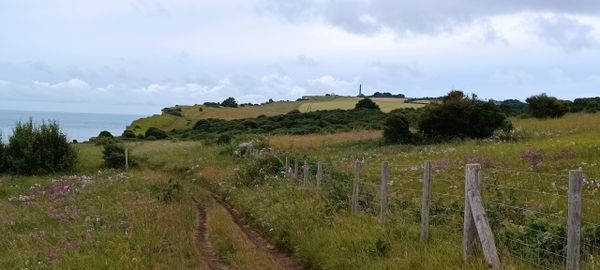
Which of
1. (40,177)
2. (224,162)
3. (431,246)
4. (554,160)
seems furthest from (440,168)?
(40,177)

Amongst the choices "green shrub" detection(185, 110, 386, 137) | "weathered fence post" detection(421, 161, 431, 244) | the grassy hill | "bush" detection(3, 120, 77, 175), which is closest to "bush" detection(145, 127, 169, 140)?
"green shrub" detection(185, 110, 386, 137)

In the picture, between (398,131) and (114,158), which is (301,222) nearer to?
(398,131)

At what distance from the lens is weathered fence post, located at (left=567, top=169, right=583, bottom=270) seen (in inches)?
249

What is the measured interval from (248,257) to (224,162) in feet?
87.0

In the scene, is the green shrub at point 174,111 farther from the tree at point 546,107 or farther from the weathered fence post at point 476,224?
the weathered fence post at point 476,224

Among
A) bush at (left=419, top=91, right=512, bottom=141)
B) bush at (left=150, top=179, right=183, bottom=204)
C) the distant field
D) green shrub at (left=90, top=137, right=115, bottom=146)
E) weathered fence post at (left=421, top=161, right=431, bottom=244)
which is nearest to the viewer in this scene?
weathered fence post at (left=421, top=161, right=431, bottom=244)

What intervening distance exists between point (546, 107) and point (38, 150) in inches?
1912

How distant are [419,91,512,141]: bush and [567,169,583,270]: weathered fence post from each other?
37.3 metres

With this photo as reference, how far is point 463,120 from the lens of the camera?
4297 cm

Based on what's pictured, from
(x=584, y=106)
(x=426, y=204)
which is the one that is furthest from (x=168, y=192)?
(x=584, y=106)

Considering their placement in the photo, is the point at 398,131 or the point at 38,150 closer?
the point at 38,150

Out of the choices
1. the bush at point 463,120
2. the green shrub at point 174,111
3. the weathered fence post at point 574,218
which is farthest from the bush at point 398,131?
the green shrub at point 174,111

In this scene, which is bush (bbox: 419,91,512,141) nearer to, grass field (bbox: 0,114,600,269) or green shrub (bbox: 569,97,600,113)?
grass field (bbox: 0,114,600,269)

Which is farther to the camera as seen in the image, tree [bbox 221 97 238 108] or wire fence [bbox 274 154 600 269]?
tree [bbox 221 97 238 108]
